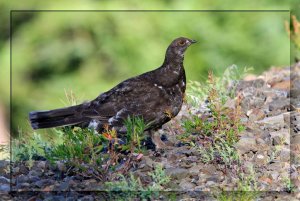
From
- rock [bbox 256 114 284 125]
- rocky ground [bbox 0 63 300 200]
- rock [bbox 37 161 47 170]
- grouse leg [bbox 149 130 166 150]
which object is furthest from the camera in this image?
rock [bbox 256 114 284 125]

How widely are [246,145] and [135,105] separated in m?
0.94

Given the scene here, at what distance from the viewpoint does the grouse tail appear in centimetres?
639

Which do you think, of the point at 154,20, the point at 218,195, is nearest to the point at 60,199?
the point at 218,195

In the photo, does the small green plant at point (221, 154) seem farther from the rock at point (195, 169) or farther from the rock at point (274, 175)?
the rock at point (274, 175)

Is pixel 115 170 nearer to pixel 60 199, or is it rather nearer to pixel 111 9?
pixel 60 199

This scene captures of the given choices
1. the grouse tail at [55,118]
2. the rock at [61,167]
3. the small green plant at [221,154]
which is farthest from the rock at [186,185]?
the grouse tail at [55,118]

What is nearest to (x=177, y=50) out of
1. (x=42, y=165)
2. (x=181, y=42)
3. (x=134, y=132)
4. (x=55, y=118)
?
(x=181, y=42)

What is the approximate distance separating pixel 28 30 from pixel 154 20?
1.92 meters

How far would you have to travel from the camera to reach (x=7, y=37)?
43.3 ft

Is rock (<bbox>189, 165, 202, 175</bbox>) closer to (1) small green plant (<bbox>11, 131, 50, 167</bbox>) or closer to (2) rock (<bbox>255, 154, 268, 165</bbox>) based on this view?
(2) rock (<bbox>255, 154, 268, 165</bbox>)

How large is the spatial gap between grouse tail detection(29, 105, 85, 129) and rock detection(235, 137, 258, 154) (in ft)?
4.25

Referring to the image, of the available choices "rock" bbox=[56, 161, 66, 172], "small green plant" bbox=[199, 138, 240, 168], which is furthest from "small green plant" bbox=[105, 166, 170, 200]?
"rock" bbox=[56, 161, 66, 172]

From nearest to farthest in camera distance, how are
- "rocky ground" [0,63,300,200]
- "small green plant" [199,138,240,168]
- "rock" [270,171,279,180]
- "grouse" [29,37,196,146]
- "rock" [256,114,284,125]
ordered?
"rocky ground" [0,63,300,200]
"rock" [270,171,279,180]
"small green plant" [199,138,240,168]
"grouse" [29,37,196,146]
"rock" [256,114,284,125]

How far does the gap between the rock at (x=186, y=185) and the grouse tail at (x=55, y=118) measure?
132cm
